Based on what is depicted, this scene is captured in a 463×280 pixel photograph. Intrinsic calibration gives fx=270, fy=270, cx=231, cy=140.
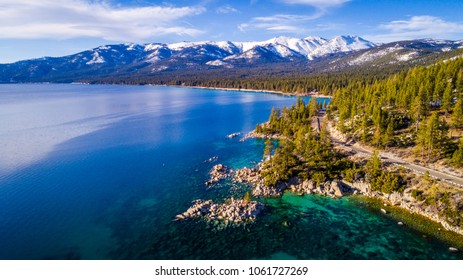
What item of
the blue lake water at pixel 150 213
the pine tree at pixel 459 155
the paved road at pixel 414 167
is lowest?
the blue lake water at pixel 150 213

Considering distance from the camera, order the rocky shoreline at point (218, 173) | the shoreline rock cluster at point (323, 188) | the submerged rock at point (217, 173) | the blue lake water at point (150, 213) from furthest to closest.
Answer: the submerged rock at point (217, 173) → the rocky shoreline at point (218, 173) → the shoreline rock cluster at point (323, 188) → the blue lake water at point (150, 213)

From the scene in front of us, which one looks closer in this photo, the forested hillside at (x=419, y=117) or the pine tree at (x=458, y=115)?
the forested hillside at (x=419, y=117)

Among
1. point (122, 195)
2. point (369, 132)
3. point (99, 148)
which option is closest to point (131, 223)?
point (122, 195)

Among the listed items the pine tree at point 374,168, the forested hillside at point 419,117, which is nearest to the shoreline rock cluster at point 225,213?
the pine tree at point 374,168

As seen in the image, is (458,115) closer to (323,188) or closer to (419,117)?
(419,117)

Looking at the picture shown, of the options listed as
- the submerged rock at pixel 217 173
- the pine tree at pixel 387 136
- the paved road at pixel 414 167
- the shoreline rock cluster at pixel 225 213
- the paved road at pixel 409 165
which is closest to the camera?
the shoreline rock cluster at pixel 225 213

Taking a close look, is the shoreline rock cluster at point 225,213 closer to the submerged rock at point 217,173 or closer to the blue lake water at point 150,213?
the blue lake water at point 150,213

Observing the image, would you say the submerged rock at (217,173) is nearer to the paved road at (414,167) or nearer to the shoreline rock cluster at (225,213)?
the shoreline rock cluster at (225,213)

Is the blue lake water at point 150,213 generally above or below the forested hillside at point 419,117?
below

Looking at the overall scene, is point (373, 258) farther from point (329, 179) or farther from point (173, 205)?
point (173, 205)
